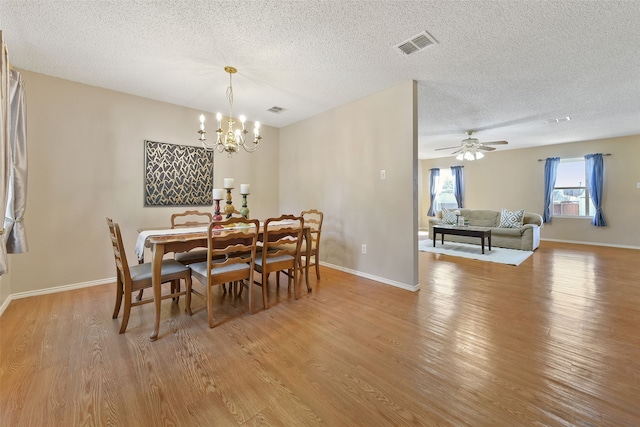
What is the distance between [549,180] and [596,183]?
32.6 inches

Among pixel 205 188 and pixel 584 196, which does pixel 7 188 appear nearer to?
Result: pixel 205 188

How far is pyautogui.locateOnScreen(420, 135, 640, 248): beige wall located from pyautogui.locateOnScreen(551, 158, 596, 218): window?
20 cm

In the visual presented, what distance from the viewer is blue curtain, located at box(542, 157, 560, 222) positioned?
21.6 ft

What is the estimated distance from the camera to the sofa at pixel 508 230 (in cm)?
551

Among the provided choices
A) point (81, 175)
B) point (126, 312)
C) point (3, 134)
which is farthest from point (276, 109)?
point (126, 312)

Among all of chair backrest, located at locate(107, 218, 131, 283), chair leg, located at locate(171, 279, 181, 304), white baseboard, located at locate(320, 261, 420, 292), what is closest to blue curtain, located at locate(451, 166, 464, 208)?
white baseboard, located at locate(320, 261, 420, 292)

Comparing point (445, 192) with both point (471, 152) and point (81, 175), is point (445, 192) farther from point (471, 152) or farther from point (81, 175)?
point (81, 175)

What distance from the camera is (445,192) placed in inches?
350

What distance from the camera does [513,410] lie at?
1386mm

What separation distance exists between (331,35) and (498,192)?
7.37m

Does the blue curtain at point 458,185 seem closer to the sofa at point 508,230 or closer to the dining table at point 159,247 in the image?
the sofa at point 508,230

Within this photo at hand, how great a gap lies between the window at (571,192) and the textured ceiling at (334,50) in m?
3.13

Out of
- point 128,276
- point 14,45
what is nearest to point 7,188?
point 128,276

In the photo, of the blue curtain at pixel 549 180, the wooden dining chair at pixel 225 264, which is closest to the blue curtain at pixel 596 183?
the blue curtain at pixel 549 180
